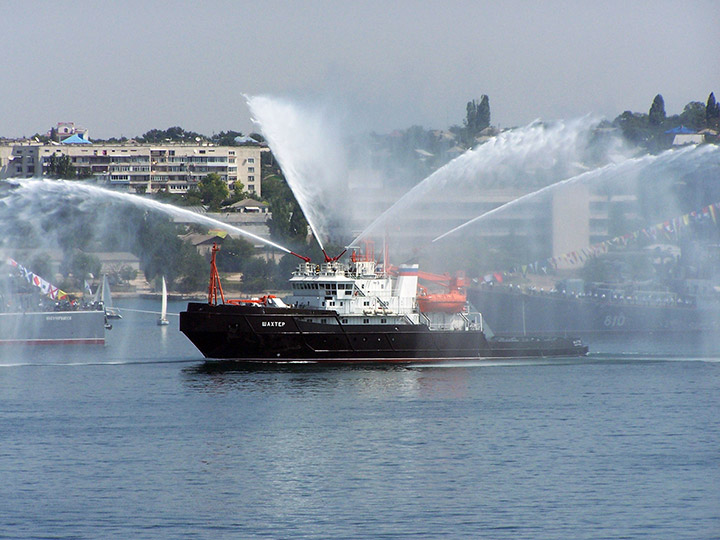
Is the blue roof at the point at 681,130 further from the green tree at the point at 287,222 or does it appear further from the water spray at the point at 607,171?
the water spray at the point at 607,171

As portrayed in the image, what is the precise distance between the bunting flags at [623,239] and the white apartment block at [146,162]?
99.2m

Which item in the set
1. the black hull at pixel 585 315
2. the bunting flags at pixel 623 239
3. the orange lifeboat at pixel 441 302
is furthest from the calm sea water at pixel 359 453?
the black hull at pixel 585 315

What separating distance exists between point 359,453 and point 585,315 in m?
57.5

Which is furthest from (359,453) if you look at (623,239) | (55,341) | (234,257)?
(234,257)

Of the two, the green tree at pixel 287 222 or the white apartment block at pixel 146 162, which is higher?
the white apartment block at pixel 146 162

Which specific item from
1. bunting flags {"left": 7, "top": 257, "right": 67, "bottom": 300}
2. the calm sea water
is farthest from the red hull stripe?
the calm sea water

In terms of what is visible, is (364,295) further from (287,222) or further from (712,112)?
(712,112)

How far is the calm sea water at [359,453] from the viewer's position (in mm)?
30906

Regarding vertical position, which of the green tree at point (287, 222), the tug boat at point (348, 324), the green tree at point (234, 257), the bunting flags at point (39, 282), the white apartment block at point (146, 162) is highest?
the white apartment block at point (146, 162)

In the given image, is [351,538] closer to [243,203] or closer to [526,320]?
[526,320]

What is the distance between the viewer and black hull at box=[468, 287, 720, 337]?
91.4 m

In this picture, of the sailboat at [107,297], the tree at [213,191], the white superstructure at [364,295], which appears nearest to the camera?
the white superstructure at [364,295]

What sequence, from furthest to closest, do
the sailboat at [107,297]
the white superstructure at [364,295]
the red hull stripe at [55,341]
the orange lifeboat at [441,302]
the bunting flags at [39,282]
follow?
the sailboat at [107,297]
the bunting flags at [39,282]
the red hull stripe at [55,341]
the orange lifeboat at [441,302]
the white superstructure at [364,295]

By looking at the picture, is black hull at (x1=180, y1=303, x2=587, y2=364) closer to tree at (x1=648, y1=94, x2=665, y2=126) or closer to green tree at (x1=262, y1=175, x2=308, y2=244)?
green tree at (x1=262, y1=175, x2=308, y2=244)
